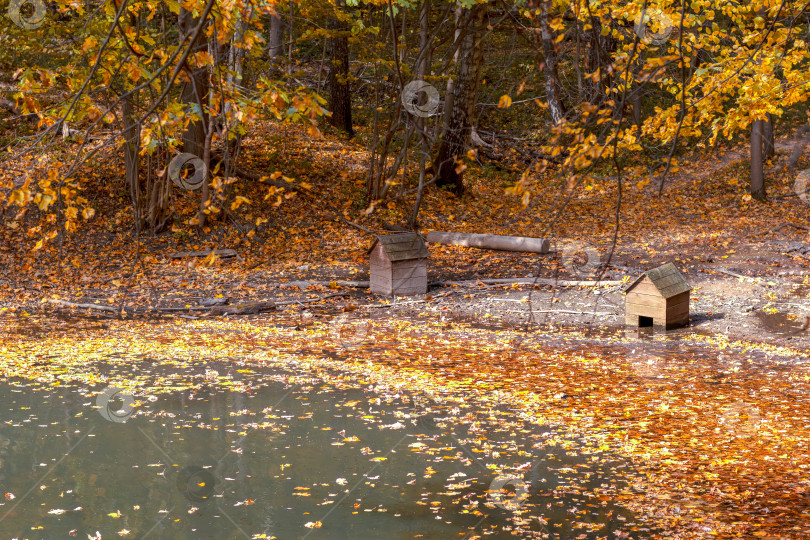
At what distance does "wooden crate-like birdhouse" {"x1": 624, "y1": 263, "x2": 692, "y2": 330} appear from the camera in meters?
10.6

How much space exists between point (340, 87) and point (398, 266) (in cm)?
1063

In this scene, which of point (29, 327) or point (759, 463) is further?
point (29, 327)

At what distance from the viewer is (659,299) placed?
10.6 meters

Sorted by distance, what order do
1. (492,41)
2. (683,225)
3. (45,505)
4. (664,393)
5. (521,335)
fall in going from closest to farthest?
(45,505) < (664,393) < (521,335) < (683,225) < (492,41)

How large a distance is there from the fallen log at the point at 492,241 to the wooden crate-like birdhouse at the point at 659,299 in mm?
3516

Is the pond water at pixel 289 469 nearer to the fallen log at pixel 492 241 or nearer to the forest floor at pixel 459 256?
the forest floor at pixel 459 256

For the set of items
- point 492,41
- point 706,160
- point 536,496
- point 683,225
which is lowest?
point 536,496

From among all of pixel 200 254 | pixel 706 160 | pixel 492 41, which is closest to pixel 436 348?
pixel 200 254

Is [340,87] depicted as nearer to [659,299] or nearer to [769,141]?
[769,141]

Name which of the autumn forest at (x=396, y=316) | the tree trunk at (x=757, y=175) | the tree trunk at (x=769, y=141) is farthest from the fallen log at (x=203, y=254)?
the tree trunk at (x=769, y=141)

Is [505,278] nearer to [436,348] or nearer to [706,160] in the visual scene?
[436,348]

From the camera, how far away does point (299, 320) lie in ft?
38.1

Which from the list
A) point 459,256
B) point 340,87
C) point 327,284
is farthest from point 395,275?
point 340,87

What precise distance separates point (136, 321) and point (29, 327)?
143cm
